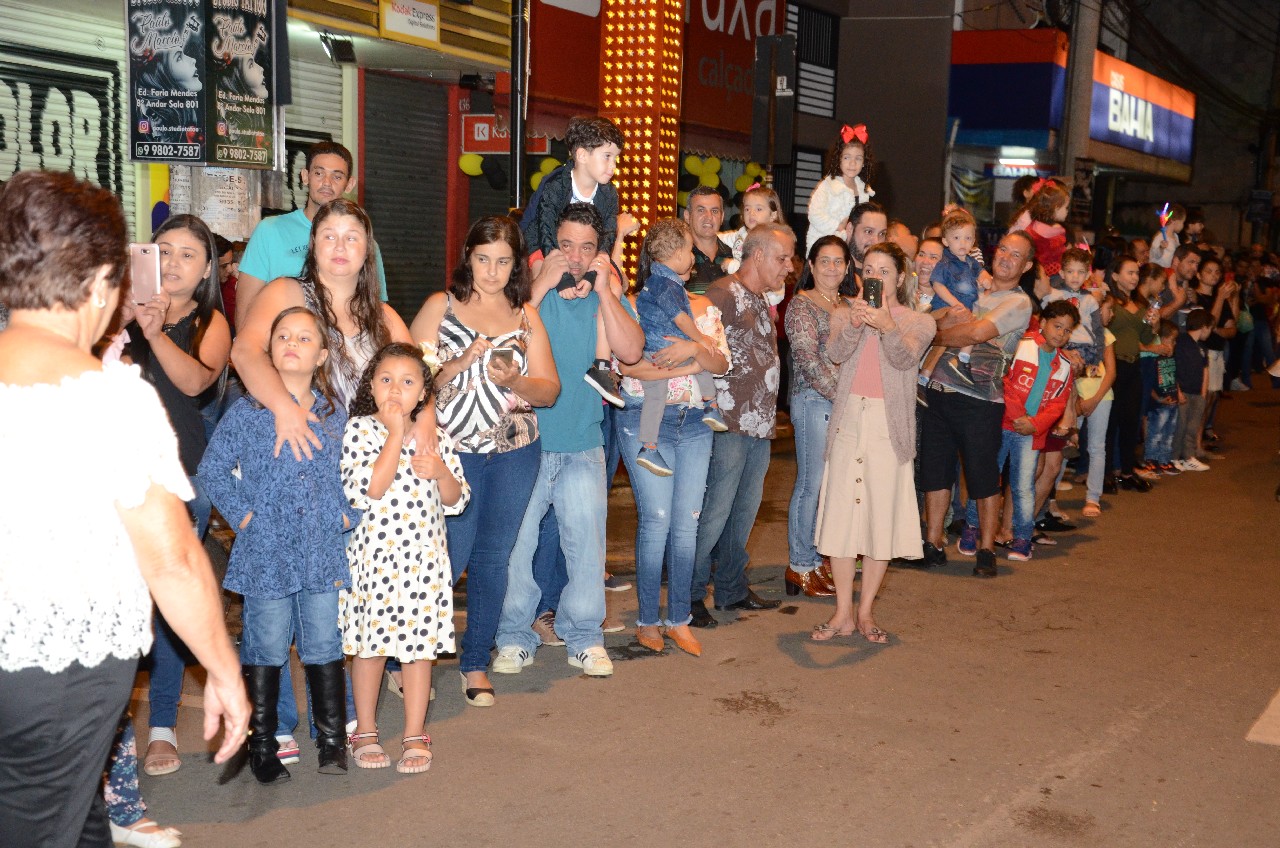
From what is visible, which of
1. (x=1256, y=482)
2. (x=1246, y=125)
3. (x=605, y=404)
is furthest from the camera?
(x=1246, y=125)

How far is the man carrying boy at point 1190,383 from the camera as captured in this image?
42.6ft

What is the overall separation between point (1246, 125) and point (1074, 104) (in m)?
19.6

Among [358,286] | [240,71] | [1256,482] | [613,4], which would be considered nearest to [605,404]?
[358,286]

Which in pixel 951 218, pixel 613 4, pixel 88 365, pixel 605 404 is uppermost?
pixel 613 4

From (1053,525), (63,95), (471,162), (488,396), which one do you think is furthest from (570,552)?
(471,162)

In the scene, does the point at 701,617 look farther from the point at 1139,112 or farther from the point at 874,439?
the point at 1139,112

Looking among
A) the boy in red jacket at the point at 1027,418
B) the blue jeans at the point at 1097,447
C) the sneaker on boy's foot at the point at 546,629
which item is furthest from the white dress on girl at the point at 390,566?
the blue jeans at the point at 1097,447

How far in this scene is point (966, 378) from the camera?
8.43 m

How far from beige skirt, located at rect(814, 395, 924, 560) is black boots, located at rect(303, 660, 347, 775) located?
286 cm

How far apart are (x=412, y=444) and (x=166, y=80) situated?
17.5 ft

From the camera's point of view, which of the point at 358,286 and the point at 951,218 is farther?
the point at 951,218

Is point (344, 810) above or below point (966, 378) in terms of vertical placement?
below

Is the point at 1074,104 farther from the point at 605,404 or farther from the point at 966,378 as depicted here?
the point at 605,404

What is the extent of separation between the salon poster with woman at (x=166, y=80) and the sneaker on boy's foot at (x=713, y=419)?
438cm
